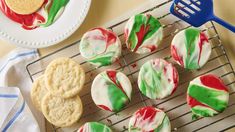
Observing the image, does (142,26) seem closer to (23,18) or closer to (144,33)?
(144,33)

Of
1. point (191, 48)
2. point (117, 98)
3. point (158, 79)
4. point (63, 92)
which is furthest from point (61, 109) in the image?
point (191, 48)

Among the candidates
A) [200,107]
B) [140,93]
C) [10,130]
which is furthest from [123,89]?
[10,130]

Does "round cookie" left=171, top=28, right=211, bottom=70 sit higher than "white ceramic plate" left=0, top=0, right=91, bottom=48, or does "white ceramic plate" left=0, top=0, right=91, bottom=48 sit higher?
"white ceramic plate" left=0, top=0, right=91, bottom=48

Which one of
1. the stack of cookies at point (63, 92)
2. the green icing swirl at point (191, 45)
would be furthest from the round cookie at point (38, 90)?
the green icing swirl at point (191, 45)

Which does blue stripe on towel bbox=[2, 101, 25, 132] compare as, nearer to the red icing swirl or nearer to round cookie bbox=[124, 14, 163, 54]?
the red icing swirl

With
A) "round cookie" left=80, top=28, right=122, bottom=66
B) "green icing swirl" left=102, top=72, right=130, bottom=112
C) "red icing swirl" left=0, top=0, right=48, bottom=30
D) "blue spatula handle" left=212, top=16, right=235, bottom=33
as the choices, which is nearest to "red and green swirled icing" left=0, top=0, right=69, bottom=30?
"red icing swirl" left=0, top=0, right=48, bottom=30

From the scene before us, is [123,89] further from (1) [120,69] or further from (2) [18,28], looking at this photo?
(2) [18,28]
